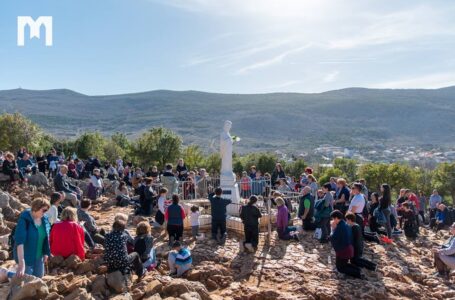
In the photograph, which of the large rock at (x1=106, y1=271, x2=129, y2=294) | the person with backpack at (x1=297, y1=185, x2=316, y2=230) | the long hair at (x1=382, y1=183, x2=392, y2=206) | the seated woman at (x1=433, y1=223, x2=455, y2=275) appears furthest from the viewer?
the long hair at (x1=382, y1=183, x2=392, y2=206)

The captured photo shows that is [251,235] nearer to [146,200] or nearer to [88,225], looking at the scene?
[88,225]

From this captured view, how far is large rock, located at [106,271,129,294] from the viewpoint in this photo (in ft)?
24.5

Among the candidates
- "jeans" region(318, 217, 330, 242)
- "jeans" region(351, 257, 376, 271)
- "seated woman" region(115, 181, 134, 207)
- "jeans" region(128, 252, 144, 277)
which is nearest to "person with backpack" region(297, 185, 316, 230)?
"jeans" region(318, 217, 330, 242)

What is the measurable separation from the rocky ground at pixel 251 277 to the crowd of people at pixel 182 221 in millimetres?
317

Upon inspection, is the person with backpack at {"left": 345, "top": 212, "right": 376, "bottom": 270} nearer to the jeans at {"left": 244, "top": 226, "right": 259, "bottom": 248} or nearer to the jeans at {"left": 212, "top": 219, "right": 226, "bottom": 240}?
the jeans at {"left": 244, "top": 226, "right": 259, "bottom": 248}

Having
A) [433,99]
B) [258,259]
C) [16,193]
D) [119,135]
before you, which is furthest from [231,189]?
[433,99]

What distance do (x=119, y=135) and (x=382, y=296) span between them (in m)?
65.1

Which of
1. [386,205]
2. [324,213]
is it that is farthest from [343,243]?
[386,205]

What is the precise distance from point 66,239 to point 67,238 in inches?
1.3

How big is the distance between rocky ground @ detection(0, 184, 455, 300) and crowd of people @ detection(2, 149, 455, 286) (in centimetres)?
32

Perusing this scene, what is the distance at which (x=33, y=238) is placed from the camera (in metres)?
7.19

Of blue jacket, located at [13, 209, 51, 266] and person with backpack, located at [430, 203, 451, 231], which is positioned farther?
person with backpack, located at [430, 203, 451, 231]

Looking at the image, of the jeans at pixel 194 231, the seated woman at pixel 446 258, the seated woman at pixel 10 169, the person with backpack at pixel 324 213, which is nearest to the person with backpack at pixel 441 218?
the seated woman at pixel 446 258

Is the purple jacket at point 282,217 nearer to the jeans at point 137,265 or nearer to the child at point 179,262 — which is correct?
the child at point 179,262
